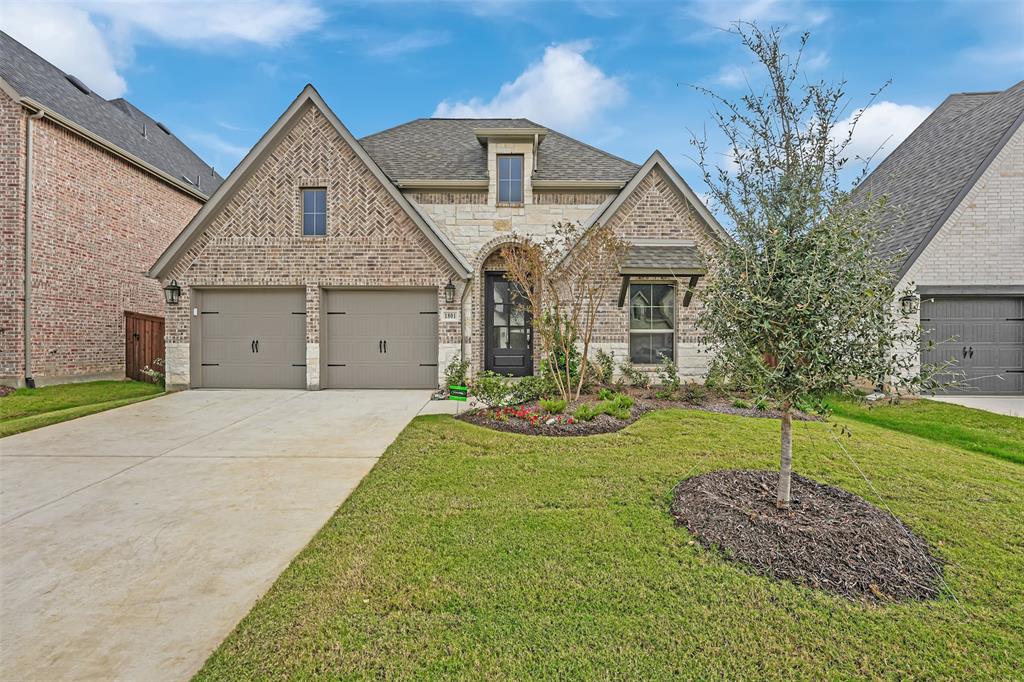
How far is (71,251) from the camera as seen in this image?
11695mm

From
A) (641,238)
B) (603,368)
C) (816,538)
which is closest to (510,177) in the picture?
(641,238)

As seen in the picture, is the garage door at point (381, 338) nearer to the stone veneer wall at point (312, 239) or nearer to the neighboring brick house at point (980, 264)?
the stone veneer wall at point (312, 239)

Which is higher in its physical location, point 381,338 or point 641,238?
point 641,238

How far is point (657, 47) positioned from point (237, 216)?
1092 cm

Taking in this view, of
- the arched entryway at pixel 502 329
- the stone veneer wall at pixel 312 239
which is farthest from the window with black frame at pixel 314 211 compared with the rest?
the arched entryway at pixel 502 329

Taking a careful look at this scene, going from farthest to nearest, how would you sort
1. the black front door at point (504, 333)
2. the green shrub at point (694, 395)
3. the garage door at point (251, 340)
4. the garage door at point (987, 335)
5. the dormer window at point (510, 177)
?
the black front door at point (504, 333)
the dormer window at point (510, 177)
the garage door at point (251, 340)
the garage door at point (987, 335)
the green shrub at point (694, 395)

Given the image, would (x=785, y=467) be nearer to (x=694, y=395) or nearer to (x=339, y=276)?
(x=694, y=395)

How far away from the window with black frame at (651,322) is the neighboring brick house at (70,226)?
42.9ft

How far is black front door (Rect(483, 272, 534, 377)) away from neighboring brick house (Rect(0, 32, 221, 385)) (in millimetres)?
9380

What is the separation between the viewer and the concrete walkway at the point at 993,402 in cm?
854

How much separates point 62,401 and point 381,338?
6.63 meters

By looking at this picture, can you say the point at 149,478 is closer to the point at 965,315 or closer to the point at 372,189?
the point at 372,189

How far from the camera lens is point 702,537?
3.38 meters

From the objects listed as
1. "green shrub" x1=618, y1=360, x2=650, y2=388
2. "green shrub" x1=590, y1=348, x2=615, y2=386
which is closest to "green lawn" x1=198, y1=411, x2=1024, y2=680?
"green shrub" x1=590, y1=348, x2=615, y2=386
